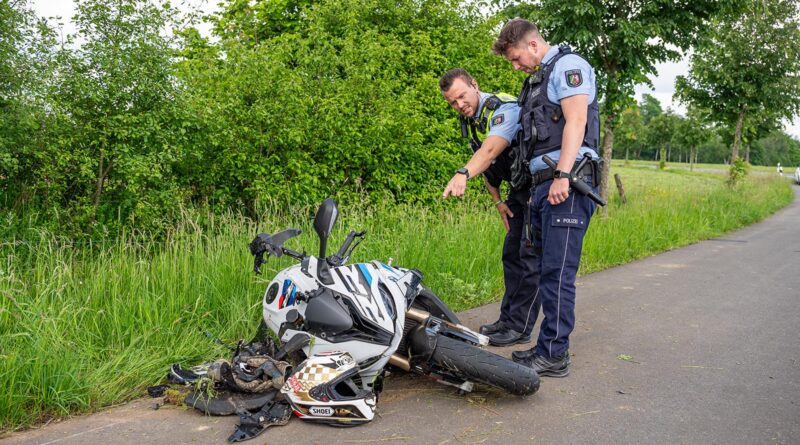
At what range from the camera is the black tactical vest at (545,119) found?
402 centimetres

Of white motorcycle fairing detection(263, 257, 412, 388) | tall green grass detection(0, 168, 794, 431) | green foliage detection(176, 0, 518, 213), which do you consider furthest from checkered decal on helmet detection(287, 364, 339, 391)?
green foliage detection(176, 0, 518, 213)

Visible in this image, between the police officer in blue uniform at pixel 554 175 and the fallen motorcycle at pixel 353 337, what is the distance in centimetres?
60

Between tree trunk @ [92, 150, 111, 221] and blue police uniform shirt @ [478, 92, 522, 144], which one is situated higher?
blue police uniform shirt @ [478, 92, 522, 144]

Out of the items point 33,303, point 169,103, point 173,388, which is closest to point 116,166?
point 169,103

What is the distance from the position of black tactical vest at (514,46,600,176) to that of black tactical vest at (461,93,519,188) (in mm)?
329

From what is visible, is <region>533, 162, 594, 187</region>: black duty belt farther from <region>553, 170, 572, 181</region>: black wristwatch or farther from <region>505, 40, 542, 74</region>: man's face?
<region>505, 40, 542, 74</region>: man's face

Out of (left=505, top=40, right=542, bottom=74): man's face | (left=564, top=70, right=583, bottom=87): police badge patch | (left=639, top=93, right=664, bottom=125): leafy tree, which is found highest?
(left=639, top=93, right=664, bottom=125): leafy tree

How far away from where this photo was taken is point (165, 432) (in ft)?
10.5

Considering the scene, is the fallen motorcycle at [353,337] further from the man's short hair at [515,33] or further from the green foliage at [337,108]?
the green foliage at [337,108]

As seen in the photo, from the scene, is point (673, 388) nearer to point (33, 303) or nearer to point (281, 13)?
point (33, 303)

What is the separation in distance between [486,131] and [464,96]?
0.97 feet

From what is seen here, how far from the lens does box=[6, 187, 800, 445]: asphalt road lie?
3.19 metres

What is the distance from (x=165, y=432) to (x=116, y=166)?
3.85m

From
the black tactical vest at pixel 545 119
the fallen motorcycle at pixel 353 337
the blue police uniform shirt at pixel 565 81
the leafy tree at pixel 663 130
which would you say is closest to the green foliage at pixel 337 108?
the fallen motorcycle at pixel 353 337
